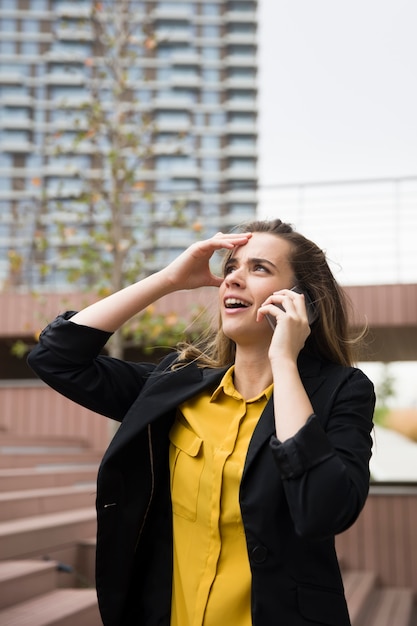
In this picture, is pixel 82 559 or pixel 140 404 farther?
pixel 82 559

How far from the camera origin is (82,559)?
5531 millimetres

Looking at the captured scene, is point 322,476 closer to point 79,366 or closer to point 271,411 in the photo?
point 271,411

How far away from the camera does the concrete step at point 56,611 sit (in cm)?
377

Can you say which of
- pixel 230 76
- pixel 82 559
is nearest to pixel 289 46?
pixel 230 76

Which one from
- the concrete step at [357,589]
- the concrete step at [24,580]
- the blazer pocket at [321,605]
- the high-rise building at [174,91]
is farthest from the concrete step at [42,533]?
the high-rise building at [174,91]

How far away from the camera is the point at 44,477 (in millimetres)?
7070

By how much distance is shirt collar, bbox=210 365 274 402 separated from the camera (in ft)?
6.37

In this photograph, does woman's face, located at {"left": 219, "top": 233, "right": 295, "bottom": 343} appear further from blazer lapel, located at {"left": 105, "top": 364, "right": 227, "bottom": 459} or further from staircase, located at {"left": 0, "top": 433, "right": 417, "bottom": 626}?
staircase, located at {"left": 0, "top": 433, "right": 417, "bottom": 626}

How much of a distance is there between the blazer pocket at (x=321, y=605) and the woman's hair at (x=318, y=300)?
1.98 feet

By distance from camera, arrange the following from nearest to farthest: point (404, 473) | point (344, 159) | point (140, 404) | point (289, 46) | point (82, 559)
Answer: point (140, 404)
point (82, 559)
point (404, 473)
point (344, 159)
point (289, 46)

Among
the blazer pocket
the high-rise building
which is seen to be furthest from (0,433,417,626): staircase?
the high-rise building

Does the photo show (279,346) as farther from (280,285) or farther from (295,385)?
(280,285)

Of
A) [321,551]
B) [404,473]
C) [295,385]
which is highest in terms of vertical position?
[295,385]

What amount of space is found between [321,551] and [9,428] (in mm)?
9341
